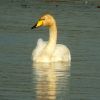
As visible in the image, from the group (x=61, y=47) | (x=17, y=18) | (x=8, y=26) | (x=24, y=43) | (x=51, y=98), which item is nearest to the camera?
(x=51, y=98)

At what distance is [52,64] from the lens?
58.6 ft

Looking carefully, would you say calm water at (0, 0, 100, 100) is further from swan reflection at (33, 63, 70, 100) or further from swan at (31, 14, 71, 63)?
swan at (31, 14, 71, 63)

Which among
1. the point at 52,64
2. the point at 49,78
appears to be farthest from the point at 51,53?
the point at 49,78

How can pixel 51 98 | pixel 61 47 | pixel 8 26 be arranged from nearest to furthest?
1. pixel 51 98
2. pixel 61 47
3. pixel 8 26

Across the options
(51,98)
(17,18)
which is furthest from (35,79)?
(17,18)

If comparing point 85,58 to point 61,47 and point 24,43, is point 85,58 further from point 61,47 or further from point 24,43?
point 24,43

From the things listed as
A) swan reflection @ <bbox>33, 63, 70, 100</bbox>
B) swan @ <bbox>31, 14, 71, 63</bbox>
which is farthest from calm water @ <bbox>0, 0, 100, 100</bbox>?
swan @ <bbox>31, 14, 71, 63</bbox>

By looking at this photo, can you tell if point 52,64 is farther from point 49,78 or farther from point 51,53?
point 49,78

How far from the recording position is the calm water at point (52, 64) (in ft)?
43.4

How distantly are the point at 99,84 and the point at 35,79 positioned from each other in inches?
49.0

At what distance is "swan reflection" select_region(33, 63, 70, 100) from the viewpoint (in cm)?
1298

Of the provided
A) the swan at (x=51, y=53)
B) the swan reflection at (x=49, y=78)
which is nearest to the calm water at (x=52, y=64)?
the swan reflection at (x=49, y=78)

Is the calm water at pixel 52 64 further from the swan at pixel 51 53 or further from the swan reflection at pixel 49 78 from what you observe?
the swan at pixel 51 53

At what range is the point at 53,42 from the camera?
18.8m
